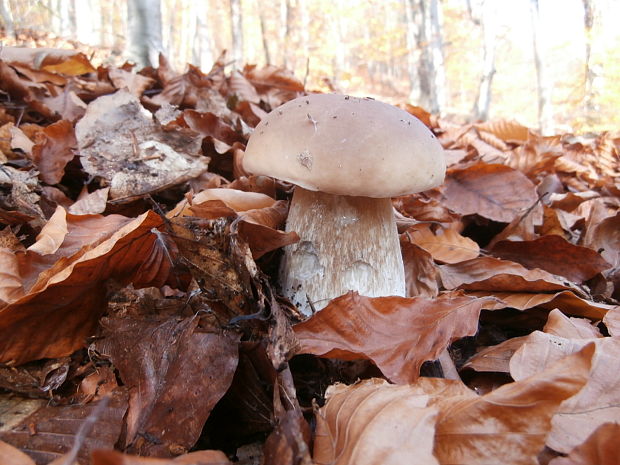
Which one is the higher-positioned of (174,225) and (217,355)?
(174,225)

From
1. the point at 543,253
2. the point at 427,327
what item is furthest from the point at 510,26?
the point at 427,327

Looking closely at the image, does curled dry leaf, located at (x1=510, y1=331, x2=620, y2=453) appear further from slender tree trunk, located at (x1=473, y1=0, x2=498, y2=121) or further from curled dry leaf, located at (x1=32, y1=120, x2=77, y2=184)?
slender tree trunk, located at (x1=473, y1=0, x2=498, y2=121)

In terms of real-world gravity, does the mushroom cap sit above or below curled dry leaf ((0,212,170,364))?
above

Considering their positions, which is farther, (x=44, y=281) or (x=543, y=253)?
(x=543, y=253)

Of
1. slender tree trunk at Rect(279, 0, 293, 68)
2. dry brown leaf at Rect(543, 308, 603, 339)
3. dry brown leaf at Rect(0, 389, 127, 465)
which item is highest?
slender tree trunk at Rect(279, 0, 293, 68)

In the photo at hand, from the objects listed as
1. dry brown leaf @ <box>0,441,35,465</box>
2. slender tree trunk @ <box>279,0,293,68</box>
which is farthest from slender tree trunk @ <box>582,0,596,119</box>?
slender tree trunk @ <box>279,0,293,68</box>

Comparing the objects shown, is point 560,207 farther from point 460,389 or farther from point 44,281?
point 44,281

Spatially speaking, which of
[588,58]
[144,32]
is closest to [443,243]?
[144,32]

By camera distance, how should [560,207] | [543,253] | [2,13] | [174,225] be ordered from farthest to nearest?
[2,13]
[560,207]
[543,253]
[174,225]
